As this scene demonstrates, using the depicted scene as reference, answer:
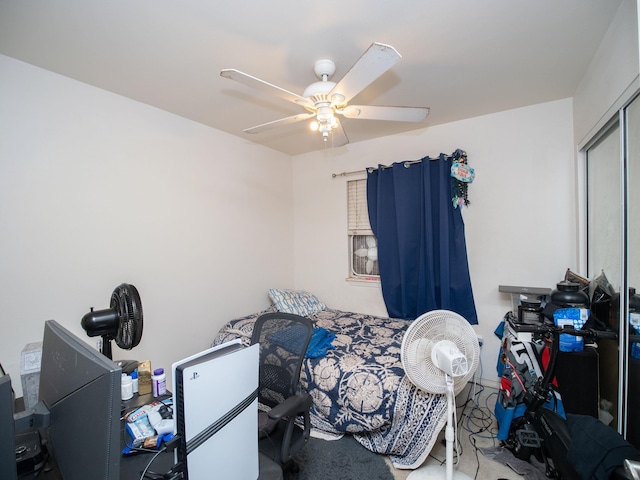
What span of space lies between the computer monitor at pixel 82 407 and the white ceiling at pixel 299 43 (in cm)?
158

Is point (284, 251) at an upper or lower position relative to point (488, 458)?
upper

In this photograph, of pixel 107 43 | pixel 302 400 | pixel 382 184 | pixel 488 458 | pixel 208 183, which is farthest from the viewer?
pixel 382 184

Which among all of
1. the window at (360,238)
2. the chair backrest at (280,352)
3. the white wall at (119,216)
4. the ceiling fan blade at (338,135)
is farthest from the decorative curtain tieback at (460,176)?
the white wall at (119,216)

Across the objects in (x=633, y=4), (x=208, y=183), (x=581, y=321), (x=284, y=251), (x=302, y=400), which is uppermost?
(x=633, y=4)

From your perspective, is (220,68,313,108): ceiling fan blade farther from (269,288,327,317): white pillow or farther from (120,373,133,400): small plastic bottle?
(269,288,327,317): white pillow

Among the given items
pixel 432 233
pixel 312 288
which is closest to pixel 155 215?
pixel 312 288

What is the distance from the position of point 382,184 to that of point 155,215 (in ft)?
7.57

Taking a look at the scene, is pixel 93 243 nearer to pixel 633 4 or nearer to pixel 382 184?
pixel 382 184

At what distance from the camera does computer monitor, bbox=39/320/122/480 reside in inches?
24.6

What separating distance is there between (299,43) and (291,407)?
6.56ft

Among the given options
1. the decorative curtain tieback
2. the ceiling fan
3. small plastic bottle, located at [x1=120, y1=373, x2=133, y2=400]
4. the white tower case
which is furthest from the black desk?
the decorative curtain tieback

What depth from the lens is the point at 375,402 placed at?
6.50ft

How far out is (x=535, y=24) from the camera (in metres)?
1.58

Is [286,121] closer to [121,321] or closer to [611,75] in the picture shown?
[121,321]
